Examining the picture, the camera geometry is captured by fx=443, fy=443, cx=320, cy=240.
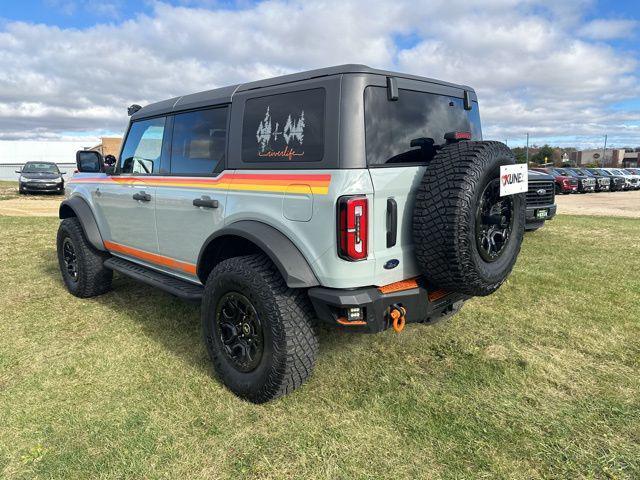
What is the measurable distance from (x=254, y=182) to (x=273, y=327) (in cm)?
92

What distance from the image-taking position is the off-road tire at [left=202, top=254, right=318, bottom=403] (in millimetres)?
2600

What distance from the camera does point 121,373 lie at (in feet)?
10.5

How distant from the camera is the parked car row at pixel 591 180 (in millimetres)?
21973

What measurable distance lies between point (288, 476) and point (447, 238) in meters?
1.49

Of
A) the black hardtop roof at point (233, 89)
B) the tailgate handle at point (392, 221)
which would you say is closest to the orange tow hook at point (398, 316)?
the tailgate handle at point (392, 221)

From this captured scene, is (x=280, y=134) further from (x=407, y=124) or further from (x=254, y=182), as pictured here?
(x=407, y=124)

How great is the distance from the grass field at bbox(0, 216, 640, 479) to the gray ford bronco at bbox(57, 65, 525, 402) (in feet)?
1.19

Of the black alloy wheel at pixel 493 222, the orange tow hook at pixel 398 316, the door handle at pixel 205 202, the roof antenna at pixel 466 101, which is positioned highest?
the roof antenna at pixel 466 101

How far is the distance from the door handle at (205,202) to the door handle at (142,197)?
0.73 m

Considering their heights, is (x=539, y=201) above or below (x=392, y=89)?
below

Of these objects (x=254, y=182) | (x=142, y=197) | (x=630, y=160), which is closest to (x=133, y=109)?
(x=142, y=197)

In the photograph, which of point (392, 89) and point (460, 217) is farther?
point (392, 89)

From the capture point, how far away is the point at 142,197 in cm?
383

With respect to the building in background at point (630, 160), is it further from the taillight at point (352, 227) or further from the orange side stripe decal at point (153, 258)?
the taillight at point (352, 227)
